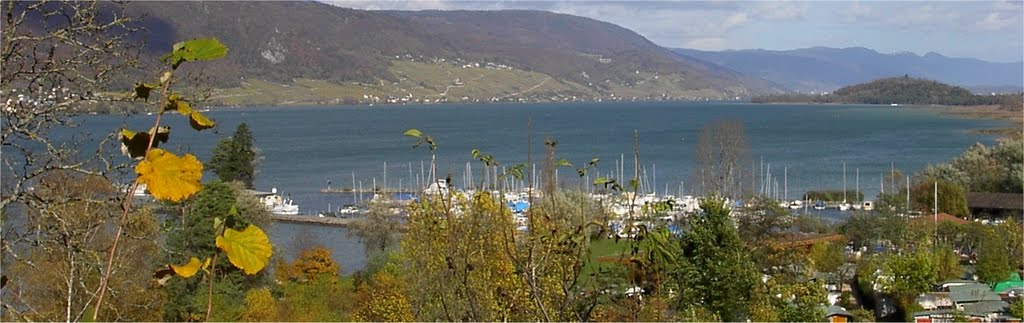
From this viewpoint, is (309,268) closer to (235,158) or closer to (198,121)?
(235,158)

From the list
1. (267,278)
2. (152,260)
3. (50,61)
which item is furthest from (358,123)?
(50,61)

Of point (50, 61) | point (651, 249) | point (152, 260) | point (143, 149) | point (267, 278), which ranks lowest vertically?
point (267, 278)

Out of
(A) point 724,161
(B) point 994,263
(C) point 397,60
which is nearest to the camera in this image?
(B) point 994,263

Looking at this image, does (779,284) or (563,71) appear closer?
(779,284)

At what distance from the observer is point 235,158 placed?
22.1 meters

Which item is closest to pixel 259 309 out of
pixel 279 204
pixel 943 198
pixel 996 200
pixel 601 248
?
pixel 601 248

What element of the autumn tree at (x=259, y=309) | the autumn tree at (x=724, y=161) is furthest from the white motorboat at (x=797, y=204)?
the autumn tree at (x=259, y=309)

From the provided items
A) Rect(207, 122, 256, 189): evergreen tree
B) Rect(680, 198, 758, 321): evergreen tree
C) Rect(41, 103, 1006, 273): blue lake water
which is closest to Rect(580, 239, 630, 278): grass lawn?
Rect(680, 198, 758, 321): evergreen tree

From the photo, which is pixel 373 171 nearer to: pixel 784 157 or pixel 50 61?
pixel 784 157

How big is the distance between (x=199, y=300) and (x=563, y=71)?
13986 cm

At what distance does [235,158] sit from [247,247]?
2219 cm

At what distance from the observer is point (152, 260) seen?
939cm

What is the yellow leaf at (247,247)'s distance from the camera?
0.76 m

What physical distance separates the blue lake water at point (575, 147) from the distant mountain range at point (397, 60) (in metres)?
33.5
